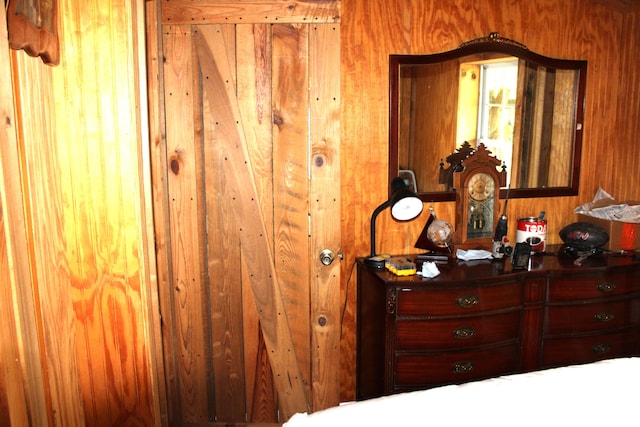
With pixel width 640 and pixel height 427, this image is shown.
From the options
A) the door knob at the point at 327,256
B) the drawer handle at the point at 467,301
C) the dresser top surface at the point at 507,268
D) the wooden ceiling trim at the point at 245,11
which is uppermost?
the wooden ceiling trim at the point at 245,11

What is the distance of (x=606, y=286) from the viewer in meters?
2.16

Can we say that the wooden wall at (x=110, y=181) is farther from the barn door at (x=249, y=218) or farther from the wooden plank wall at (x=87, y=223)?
the barn door at (x=249, y=218)

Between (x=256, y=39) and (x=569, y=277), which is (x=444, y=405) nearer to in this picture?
(x=569, y=277)

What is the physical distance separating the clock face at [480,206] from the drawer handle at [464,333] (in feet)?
1.57

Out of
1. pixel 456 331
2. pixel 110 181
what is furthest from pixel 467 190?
pixel 110 181

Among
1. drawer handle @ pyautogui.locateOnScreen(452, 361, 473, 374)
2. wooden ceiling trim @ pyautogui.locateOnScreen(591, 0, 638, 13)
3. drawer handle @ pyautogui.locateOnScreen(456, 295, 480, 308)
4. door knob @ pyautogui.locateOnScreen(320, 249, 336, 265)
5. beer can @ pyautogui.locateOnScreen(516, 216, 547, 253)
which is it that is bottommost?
drawer handle @ pyautogui.locateOnScreen(452, 361, 473, 374)

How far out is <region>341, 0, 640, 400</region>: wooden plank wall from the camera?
7.24 feet

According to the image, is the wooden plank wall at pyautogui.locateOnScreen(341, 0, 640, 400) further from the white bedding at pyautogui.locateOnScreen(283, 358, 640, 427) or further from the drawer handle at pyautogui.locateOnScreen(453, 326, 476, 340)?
the white bedding at pyautogui.locateOnScreen(283, 358, 640, 427)

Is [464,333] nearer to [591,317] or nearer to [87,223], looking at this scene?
[591,317]

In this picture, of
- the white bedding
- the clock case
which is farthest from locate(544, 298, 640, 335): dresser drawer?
the white bedding

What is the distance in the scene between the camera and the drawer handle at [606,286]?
2.15 metres

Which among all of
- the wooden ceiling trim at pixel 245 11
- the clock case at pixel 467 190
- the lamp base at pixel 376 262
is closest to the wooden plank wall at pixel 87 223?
the wooden ceiling trim at pixel 245 11

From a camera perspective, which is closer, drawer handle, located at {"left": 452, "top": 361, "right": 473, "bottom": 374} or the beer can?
drawer handle, located at {"left": 452, "top": 361, "right": 473, "bottom": 374}

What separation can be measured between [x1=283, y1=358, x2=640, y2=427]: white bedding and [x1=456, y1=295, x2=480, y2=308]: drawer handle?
0.76m
